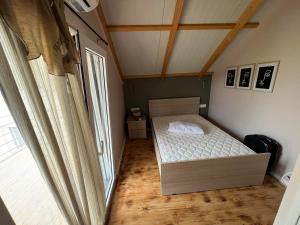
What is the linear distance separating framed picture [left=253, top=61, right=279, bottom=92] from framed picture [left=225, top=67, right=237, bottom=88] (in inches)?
23.8

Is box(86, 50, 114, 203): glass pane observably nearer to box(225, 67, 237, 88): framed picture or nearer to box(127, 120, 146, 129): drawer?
box(127, 120, 146, 129): drawer

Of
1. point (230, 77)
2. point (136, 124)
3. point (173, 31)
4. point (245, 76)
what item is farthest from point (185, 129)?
point (173, 31)

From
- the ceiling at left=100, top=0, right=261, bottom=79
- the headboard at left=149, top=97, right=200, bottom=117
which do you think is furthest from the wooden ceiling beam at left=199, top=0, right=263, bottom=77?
the headboard at left=149, top=97, right=200, bottom=117

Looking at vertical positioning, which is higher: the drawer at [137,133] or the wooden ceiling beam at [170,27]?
the wooden ceiling beam at [170,27]

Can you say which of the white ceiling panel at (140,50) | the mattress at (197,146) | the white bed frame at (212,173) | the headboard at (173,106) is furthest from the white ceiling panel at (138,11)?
the headboard at (173,106)

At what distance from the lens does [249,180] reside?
1959 mm

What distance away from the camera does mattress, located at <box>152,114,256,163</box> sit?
1954 mm

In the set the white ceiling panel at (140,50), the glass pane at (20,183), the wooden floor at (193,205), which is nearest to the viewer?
the glass pane at (20,183)

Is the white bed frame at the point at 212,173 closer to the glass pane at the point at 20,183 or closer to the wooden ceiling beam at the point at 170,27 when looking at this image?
the glass pane at the point at 20,183

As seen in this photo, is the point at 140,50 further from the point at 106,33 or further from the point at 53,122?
the point at 53,122

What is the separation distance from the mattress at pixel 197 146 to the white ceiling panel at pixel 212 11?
1.89 meters

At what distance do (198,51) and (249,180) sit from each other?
2.45 meters

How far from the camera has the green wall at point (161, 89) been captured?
12.9 ft

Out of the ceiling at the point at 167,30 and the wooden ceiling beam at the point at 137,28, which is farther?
the wooden ceiling beam at the point at 137,28
